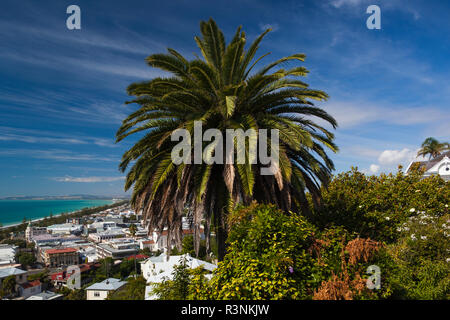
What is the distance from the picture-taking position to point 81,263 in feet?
279

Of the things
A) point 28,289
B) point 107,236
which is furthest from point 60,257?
point 28,289

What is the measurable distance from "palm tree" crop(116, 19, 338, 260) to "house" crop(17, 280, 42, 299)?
54.7 meters

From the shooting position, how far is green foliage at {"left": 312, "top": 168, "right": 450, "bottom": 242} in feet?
31.6

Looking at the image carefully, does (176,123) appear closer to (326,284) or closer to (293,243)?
(293,243)

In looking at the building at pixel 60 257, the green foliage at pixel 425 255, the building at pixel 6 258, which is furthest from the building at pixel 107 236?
the green foliage at pixel 425 255

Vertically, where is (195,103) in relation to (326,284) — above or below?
above

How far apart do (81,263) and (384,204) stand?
97.9m

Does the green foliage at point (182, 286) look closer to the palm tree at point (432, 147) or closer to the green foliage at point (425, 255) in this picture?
the green foliage at point (425, 255)

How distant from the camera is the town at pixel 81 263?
33.2m

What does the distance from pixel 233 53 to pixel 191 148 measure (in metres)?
2.56

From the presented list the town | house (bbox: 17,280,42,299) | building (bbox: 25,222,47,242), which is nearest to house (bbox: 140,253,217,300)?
the town
